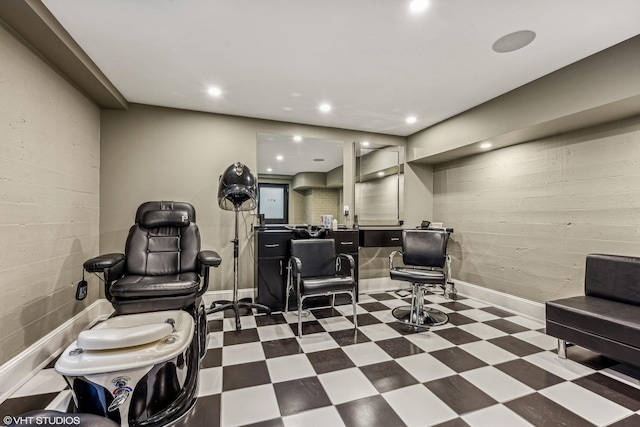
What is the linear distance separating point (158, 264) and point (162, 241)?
0.76 feet

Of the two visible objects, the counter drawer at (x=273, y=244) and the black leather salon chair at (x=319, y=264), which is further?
the counter drawer at (x=273, y=244)

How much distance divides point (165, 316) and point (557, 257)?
368cm

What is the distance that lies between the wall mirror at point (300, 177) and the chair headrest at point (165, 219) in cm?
109

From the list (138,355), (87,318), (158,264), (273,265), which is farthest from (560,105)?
(87,318)

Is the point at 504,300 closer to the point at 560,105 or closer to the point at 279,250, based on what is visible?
the point at 560,105

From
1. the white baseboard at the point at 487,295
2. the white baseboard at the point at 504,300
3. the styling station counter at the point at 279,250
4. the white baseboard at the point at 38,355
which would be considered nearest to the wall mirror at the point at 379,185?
the styling station counter at the point at 279,250

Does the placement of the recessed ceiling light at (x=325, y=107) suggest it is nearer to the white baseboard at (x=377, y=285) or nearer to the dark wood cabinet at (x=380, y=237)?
the dark wood cabinet at (x=380, y=237)

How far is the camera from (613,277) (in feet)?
7.68

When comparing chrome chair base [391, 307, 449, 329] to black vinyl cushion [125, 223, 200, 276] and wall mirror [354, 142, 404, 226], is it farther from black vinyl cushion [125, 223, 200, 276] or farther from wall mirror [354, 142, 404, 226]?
black vinyl cushion [125, 223, 200, 276]

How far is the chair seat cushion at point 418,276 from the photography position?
2832 mm

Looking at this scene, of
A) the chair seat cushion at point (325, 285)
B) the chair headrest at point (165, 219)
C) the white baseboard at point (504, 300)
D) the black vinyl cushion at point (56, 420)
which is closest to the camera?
the black vinyl cushion at point (56, 420)

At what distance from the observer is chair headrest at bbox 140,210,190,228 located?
9.24 feet

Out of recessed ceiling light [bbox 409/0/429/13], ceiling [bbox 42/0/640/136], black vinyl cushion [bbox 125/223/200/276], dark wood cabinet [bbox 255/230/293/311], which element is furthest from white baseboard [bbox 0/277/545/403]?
recessed ceiling light [bbox 409/0/429/13]

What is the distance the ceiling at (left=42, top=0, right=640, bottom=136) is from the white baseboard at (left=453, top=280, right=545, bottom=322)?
2352 millimetres
